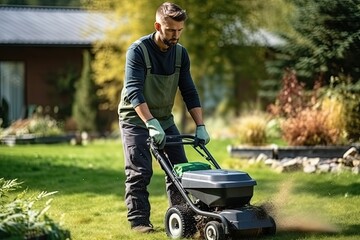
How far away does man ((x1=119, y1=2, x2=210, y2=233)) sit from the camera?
6852mm

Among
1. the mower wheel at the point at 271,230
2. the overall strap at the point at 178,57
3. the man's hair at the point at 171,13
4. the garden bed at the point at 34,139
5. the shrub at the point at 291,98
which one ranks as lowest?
the garden bed at the point at 34,139

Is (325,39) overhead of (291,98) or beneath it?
overhead

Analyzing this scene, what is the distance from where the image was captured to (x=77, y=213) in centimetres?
808

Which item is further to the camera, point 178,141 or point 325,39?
point 325,39

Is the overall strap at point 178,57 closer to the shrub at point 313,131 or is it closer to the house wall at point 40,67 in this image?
the shrub at point 313,131

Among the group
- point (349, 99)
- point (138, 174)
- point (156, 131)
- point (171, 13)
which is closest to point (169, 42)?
point (171, 13)

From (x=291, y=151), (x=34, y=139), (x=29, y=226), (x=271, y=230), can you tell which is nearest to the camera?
Result: (x=29, y=226)

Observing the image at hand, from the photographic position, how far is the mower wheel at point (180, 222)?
21.2 ft

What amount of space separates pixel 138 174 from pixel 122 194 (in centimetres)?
251

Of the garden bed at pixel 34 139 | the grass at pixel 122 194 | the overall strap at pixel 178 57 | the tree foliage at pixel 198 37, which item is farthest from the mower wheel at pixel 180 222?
the tree foliage at pixel 198 37

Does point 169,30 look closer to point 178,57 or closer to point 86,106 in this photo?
point 178,57

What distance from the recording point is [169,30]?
263 inches

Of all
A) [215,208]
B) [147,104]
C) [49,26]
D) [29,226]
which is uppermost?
[49,26]

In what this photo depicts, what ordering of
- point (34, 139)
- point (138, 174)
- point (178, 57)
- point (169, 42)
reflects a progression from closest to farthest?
point (169, 42) < point (138, 174) < point (178, 57) < point (34, 139)
